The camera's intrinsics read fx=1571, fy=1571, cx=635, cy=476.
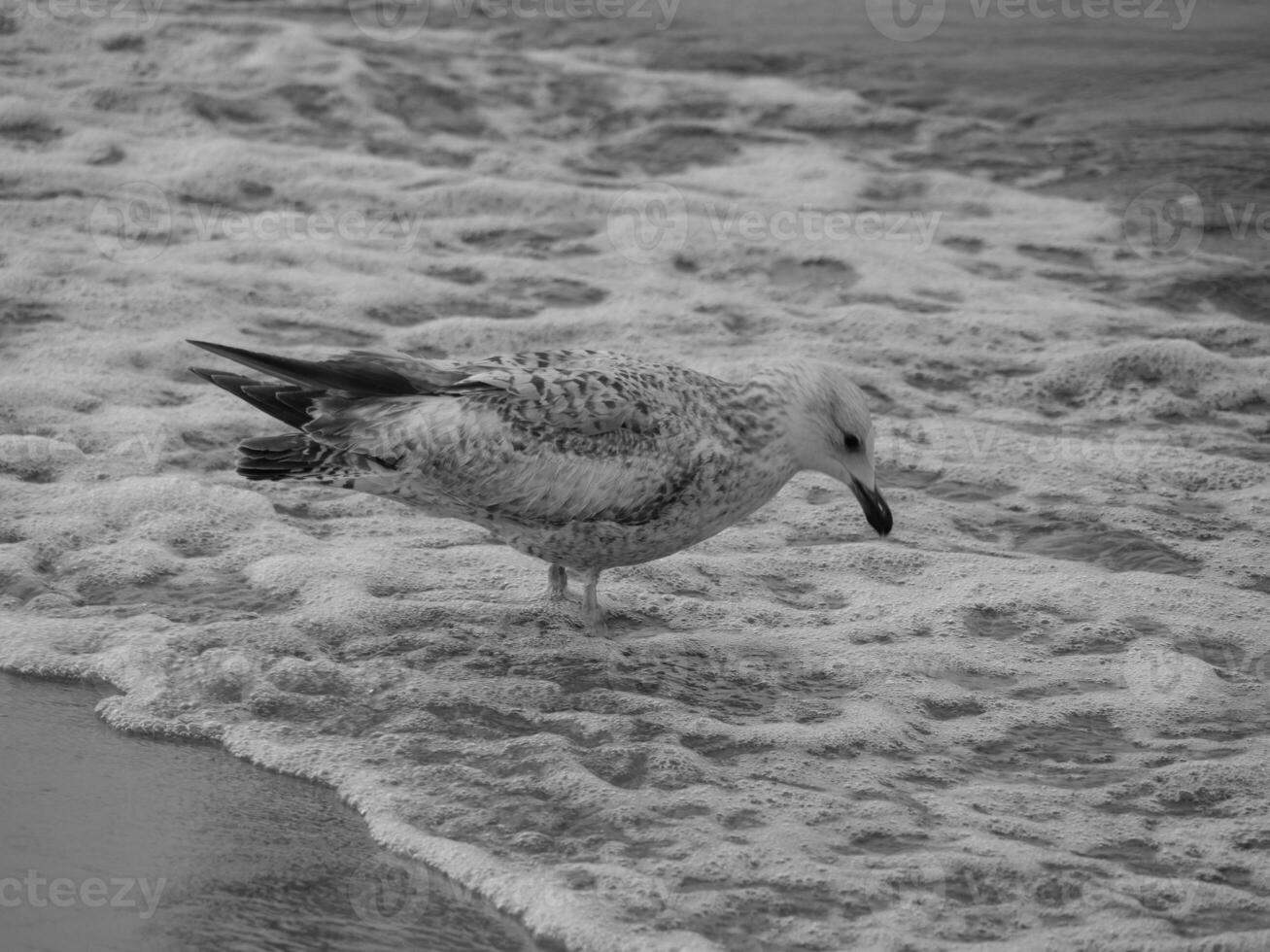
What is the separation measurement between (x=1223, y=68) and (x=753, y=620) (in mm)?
7933

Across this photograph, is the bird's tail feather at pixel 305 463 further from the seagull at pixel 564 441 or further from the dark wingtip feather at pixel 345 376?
the dark wingtip feather at pixel 345 376

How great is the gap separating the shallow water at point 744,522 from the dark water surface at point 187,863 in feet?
0.38

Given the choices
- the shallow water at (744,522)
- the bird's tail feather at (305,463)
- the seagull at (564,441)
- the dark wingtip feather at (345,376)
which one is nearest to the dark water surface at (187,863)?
the shallow water at (744,522)

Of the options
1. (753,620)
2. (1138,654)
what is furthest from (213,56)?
(1138,654)

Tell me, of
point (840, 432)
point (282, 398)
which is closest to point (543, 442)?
point (282, 398)

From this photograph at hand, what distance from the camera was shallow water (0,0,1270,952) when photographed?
3.93 metres

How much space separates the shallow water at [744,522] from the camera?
393 centimetres

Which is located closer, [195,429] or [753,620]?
[753,620]

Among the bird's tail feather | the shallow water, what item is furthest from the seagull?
the shallow water

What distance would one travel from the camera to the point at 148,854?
3.71 meters

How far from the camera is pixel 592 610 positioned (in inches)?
204

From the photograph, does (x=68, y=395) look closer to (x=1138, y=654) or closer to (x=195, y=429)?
(x=195, y=429)

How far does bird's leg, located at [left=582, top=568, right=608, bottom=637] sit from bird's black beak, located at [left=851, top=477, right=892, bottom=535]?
893 millimetres

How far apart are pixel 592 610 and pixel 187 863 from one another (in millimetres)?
1800
